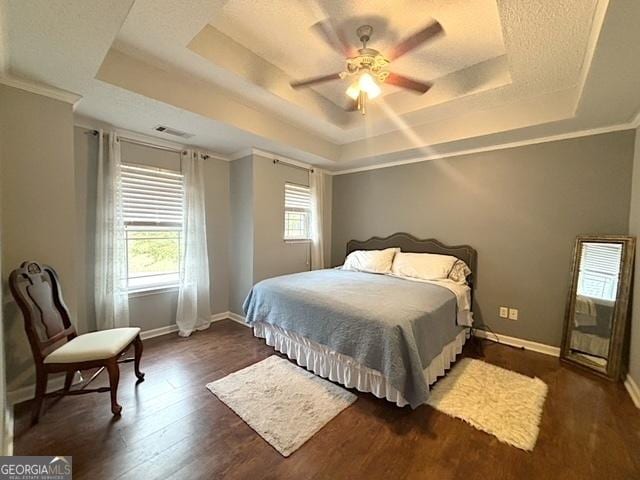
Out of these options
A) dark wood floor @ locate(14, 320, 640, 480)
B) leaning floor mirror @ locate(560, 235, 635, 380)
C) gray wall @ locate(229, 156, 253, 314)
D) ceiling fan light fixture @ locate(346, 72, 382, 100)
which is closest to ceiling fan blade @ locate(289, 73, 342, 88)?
ceiling fan light fixture @ locate(346, 72, 382, 100)

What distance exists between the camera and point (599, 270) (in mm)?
2527

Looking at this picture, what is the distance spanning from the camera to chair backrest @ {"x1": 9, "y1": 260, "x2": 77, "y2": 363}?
171 cm

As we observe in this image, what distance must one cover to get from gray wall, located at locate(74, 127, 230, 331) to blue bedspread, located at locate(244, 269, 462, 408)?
3.83 feet

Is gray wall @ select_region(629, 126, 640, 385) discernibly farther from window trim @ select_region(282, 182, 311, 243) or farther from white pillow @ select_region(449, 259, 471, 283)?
window trim @ select_region(282, 182, 311, 243)

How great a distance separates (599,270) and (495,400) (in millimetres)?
1699

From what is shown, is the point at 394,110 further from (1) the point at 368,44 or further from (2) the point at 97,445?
(2) the point at 97,445

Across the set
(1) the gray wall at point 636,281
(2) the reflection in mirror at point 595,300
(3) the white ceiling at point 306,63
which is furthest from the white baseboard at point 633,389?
(3) the white ceiling at point 306,63

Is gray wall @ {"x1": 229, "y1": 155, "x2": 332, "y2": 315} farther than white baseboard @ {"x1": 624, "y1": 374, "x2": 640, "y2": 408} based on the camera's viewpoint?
Yes

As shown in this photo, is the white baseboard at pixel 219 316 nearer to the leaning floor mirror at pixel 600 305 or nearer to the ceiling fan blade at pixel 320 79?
the ceiling fan blade at pixel 320 79

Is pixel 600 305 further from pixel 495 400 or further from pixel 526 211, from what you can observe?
pixel 495 400

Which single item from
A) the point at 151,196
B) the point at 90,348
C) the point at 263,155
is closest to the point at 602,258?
the point at 263,155

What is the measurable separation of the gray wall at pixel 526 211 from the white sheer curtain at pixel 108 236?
3.59 metres

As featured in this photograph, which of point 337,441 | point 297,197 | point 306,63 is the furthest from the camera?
point 297,197

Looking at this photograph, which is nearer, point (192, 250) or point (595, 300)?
point (595, 300)
